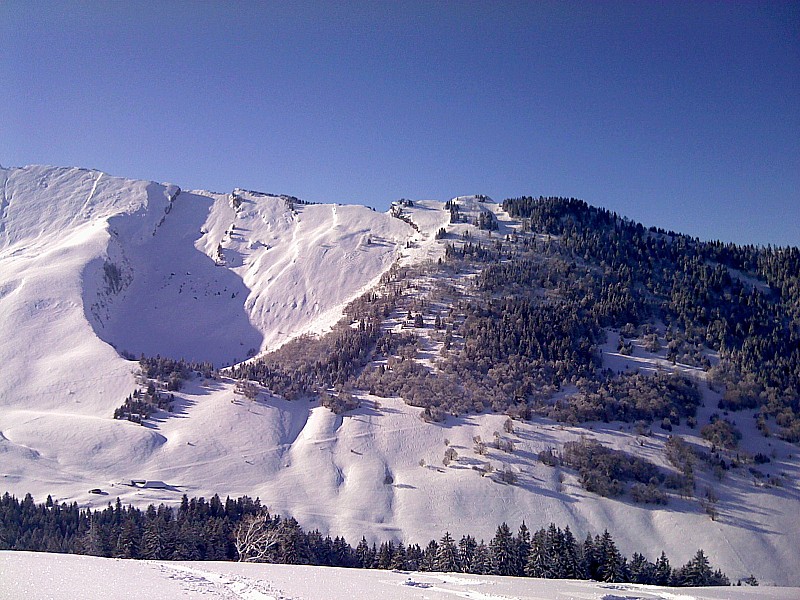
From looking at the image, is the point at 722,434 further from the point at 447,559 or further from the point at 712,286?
the point at 447,559

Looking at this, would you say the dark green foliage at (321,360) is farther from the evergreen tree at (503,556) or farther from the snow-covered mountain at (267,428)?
the evergreen tree at (503,556)

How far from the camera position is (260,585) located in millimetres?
20812

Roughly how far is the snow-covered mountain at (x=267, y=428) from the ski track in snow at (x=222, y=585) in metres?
40.7

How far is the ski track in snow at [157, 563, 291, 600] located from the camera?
19.0m

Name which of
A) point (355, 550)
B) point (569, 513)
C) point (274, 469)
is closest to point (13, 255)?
point (274, 469)

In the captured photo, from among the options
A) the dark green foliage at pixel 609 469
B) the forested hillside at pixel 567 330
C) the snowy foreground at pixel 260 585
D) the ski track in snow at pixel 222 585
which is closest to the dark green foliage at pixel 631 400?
the forested hillside at pixel 567 330

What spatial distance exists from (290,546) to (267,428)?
3389cm

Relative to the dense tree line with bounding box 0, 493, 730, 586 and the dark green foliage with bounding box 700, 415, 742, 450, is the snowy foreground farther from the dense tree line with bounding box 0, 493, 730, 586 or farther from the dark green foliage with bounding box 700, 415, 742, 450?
the dark green foliage with bounding box 700, 415, 742, 450

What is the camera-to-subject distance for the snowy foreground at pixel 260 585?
17.5 m

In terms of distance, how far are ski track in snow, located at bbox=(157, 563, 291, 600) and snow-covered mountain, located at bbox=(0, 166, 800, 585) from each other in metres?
40.7

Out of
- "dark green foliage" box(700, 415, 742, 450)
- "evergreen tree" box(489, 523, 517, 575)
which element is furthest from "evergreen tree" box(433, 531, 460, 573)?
"dark green foliage" box(700, 415, 742, 450)

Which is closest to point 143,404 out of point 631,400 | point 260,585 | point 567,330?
point 567,330

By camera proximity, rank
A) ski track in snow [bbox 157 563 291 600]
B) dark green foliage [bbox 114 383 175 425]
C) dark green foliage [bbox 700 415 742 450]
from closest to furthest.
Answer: ski track in snow [bbox 157 563 291 600]
dark green foliage [bbox 700 415 742 450]
dark green foliage [bbox 114 383 175 425]

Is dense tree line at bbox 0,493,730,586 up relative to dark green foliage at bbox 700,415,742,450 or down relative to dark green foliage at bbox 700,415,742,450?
down
